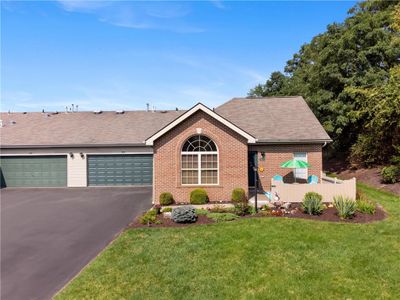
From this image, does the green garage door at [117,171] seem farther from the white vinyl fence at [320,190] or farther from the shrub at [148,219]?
the white vinyl fence at [320,190]

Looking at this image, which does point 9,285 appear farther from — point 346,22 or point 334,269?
point 346,22

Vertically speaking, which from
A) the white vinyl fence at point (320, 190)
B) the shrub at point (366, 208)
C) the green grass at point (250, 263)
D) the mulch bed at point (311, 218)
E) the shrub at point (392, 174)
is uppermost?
the shrub at point (392, 174)

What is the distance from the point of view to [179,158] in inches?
617

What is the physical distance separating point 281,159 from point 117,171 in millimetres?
12254

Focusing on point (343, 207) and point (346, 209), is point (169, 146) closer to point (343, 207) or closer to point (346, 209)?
point (343, 207)

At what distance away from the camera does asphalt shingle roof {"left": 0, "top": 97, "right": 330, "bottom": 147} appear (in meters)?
19.3

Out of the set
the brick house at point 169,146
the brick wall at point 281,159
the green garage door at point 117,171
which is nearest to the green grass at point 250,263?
the brick house at point 169,146

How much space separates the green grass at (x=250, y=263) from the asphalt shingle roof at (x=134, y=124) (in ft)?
28.9

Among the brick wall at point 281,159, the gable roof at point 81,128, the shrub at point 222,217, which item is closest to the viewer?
the shrub at point 222,217

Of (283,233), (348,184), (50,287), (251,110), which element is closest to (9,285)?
(50,287)

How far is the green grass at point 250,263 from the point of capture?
6812 mm

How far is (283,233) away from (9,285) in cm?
825

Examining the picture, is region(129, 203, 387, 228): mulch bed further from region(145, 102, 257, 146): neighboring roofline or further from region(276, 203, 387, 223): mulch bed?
region(145, 102, 257, 146): neighboring roofline

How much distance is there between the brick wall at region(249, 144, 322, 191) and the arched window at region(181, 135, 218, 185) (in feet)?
13.0
